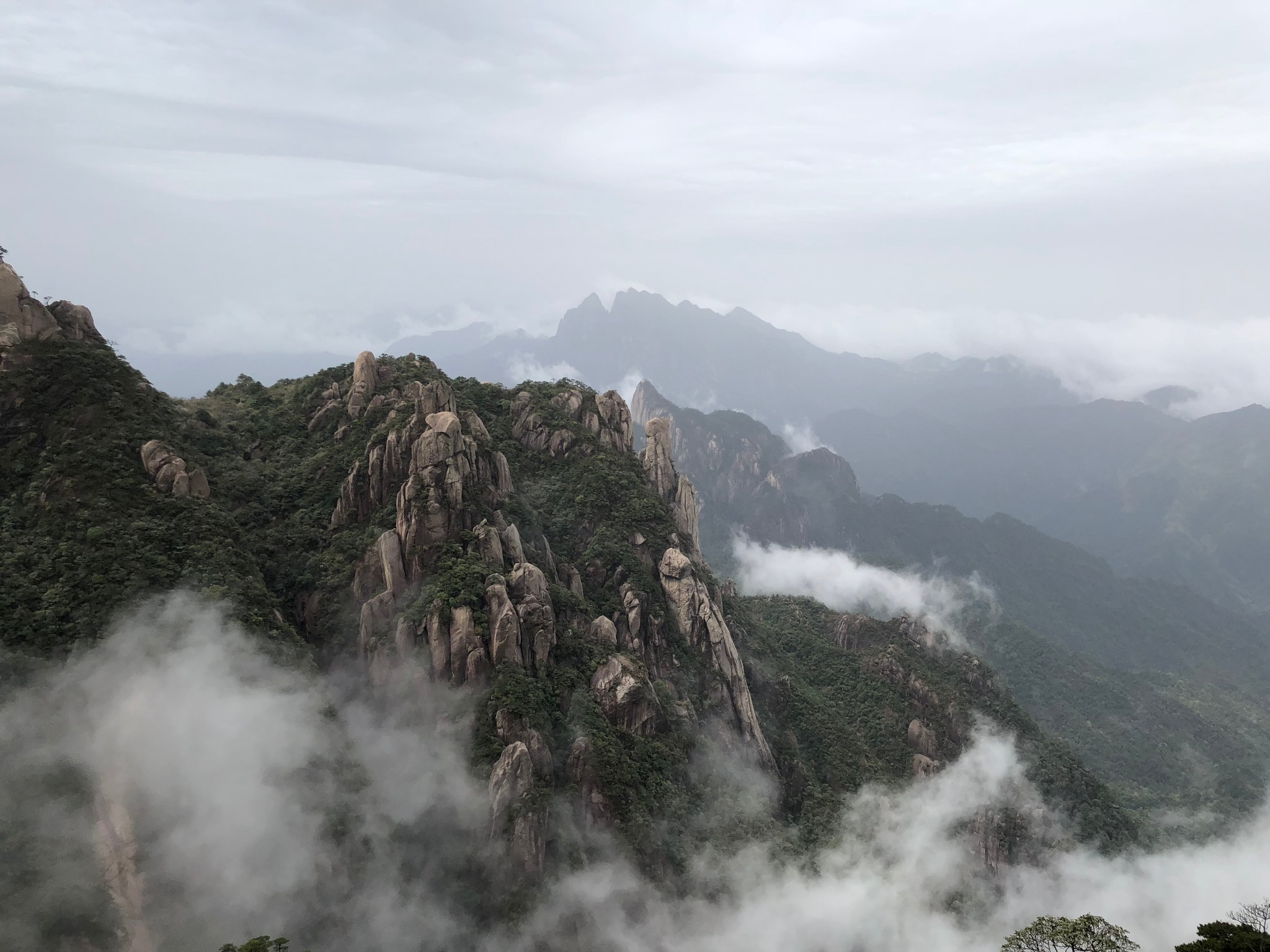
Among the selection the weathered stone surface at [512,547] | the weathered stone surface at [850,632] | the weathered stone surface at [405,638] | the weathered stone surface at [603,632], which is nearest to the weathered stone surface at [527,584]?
the weathered stone surface at [512,547]

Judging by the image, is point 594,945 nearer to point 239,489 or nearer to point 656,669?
point 656,669

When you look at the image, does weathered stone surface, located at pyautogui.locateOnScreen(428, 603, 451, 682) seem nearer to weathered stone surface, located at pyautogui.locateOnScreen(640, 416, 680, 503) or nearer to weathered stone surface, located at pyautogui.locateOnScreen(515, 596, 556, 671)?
weathered stone surface, located at pyautogui.locateOnScreen(515, 596, 556, 671)

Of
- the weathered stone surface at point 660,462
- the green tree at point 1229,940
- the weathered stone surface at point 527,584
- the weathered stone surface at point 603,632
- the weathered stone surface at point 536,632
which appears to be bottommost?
the green tree at point 1229,940

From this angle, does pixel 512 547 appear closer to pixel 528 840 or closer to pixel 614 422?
pixel 528 840

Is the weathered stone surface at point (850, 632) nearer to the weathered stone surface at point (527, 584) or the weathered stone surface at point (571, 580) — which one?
the weathered stone surface at point (571, 580)

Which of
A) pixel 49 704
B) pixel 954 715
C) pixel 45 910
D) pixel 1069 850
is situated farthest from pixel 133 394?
pixel 1069 850

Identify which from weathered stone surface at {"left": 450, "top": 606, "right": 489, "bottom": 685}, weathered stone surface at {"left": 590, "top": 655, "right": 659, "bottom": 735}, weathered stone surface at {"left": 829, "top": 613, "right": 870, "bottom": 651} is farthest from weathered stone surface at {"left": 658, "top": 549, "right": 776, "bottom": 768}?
weathered stone surface at {"left": 829, "top": 613, "right": 870, "bottom": 651}
